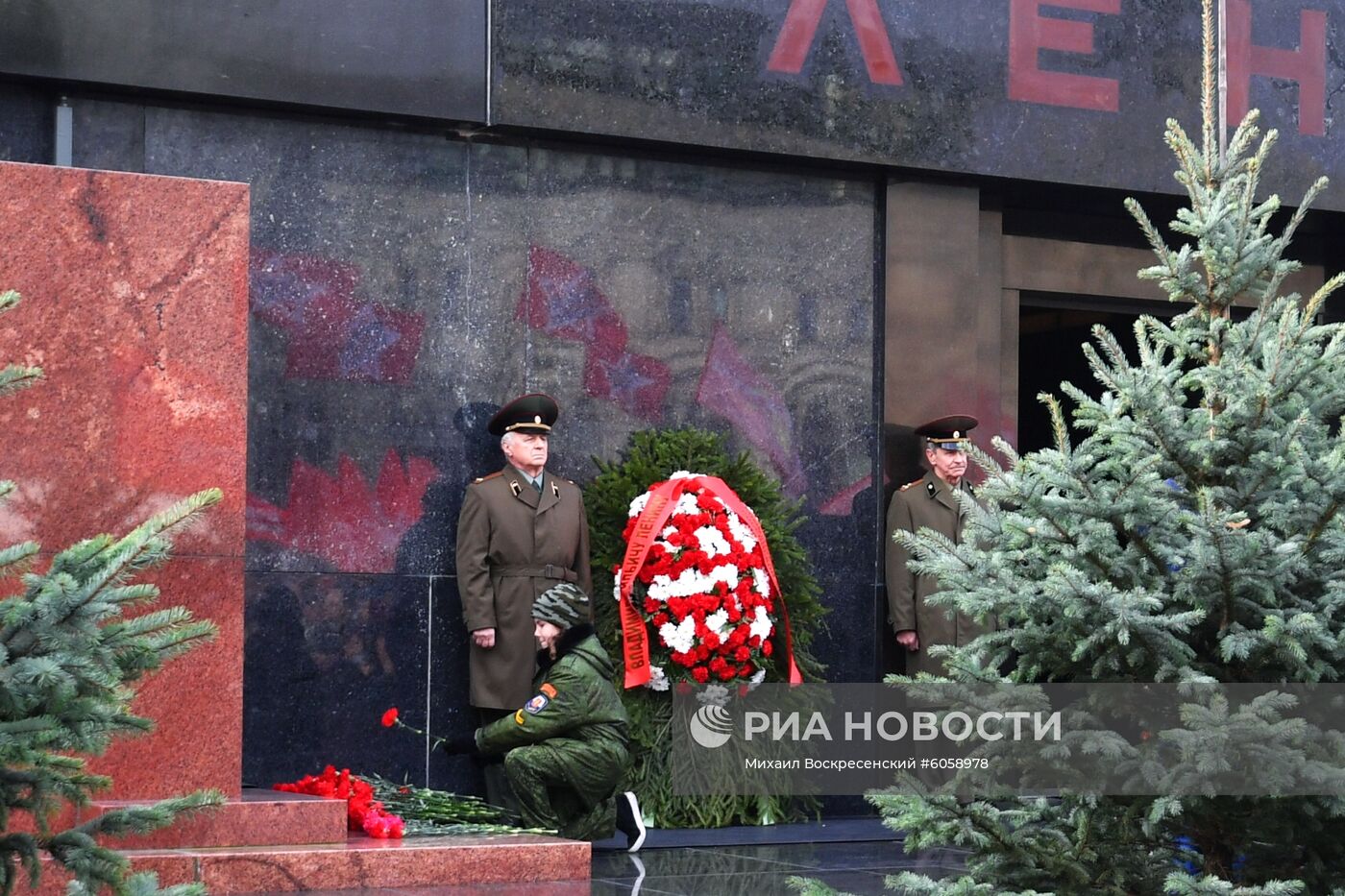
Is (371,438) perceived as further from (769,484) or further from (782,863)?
(782,863)

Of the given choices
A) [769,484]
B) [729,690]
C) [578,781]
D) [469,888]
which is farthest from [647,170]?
[469,888]

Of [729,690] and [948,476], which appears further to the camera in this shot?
[948,476]

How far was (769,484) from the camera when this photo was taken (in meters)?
11.1

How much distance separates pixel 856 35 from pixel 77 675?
9075 mm

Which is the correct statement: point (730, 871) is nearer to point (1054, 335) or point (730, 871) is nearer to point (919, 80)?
point (919, 80)

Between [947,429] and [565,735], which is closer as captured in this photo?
[565,735]

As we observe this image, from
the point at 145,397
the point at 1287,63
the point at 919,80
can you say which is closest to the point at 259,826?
the point at 145,397

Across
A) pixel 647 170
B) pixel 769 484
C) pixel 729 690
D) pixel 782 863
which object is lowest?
pixel 782 863

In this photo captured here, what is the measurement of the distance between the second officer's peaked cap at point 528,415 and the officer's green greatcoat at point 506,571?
13.4 inches

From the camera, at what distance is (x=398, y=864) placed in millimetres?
7711

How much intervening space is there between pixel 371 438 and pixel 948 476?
341 cm

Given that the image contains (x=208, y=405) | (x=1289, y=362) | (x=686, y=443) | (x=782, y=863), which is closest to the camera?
(x=1289, y=362)

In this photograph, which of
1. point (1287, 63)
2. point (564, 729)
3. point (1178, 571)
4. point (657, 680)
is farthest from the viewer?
point (1287, 63)

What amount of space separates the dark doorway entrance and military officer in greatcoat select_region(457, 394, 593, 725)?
13.4ft
